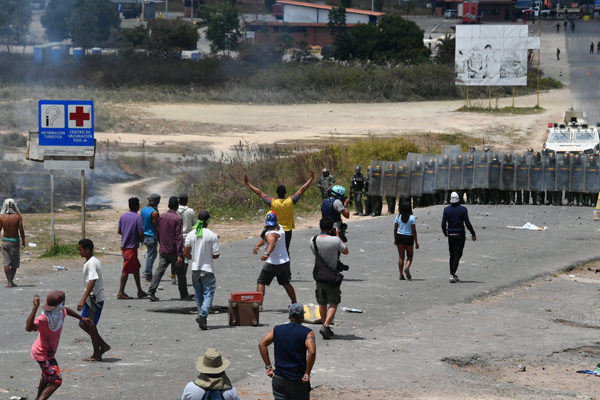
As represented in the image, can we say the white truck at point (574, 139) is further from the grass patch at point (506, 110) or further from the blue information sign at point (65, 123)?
the grass patch at point (506, 110)

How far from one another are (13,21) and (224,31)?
21.9 metres

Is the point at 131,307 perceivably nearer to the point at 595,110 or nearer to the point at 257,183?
the point at 257,183

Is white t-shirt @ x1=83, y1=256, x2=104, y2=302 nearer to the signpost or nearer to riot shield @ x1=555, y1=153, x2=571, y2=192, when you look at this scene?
the signpost

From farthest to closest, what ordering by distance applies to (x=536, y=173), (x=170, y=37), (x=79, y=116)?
1. (x=170, y=37)
2. (x=536, y=173)
3. (x=79, y=116)

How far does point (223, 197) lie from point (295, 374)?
72.3 ft

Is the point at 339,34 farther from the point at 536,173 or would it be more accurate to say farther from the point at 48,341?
the point at 48,341

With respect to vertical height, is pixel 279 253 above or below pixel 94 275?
below

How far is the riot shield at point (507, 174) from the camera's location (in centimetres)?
3052

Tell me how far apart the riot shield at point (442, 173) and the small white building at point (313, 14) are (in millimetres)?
88539

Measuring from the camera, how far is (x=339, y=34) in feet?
347

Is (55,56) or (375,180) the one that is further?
(55,56)

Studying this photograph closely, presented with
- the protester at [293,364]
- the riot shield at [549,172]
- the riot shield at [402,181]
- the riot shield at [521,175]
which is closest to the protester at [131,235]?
the protester at [293,364]

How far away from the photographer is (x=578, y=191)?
30.2m

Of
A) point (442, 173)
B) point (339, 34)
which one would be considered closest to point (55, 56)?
point (339, 34)
